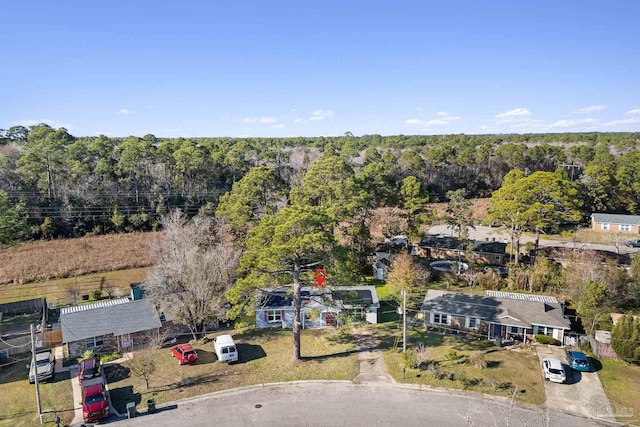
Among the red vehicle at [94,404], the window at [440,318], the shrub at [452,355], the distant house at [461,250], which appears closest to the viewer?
the red vehicle at [94,404]

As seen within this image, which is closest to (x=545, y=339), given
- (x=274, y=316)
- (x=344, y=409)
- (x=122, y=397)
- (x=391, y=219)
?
(x=344, y=409)

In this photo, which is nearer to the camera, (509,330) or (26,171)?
(509,330)

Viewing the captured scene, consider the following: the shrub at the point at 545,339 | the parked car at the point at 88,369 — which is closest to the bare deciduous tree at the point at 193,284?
the parked car at the point at 88,369

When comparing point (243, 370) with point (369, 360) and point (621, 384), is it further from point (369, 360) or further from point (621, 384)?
point (621, 384)

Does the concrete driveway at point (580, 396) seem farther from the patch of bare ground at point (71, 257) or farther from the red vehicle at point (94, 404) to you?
the patch of bare ground at point (71, 257)

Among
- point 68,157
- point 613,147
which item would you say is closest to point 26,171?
point 68,157

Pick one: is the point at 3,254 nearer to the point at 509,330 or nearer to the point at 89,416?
the point at 89,416
